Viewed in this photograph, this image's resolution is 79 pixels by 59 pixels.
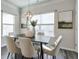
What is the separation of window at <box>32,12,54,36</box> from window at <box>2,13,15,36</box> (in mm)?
1760

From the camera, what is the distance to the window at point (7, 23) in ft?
20.1

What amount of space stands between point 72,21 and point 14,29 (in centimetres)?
422

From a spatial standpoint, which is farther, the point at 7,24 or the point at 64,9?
the point at 7,24

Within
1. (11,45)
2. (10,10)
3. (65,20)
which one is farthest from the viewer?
(10,10)

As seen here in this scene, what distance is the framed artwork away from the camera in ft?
17.2

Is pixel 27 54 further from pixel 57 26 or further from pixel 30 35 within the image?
pixel 57 26

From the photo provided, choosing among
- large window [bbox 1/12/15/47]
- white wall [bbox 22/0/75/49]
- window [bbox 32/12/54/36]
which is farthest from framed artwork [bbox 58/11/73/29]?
large window [bbox 1/12/15/47]

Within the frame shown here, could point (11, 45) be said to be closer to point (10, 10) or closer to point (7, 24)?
point (7, 24)

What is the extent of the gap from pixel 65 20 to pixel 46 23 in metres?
1.49

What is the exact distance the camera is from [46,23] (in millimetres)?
6512

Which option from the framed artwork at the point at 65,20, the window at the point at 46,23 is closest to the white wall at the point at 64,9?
the framed artwork at the point at 65,20

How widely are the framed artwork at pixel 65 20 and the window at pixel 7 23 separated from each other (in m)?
3.44

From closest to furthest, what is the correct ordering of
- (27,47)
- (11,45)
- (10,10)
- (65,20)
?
(27,47) → (11,45) → (65,20) → (10,10)

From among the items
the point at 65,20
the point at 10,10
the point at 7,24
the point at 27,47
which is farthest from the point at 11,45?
the point at 10,10
